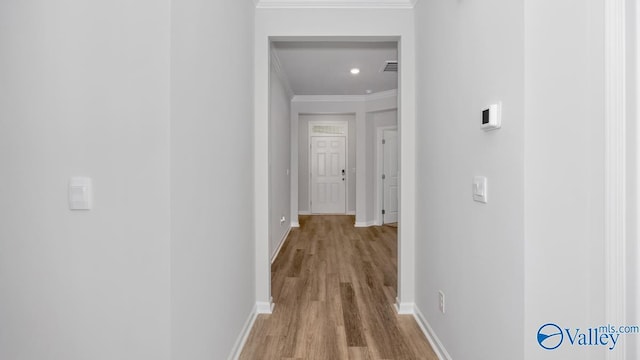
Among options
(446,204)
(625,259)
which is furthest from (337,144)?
(625,259)

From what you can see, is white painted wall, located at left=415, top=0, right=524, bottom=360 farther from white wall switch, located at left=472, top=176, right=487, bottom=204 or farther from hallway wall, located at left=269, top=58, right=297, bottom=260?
hallway wall, located at left=269, top=58, right=297, bottom=260

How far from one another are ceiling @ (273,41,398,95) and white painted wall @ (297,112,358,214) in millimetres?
1251

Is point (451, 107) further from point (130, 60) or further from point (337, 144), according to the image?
point (337, 144)

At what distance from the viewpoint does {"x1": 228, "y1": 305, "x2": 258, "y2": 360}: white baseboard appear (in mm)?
1904

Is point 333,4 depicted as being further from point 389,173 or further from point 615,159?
point 389,173

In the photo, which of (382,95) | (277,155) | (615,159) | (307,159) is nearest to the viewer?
(615,159)

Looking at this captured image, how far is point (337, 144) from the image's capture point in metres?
7.58

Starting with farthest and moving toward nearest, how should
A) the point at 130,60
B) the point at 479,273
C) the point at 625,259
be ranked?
the point at 479,273 → the point at 130,60 → the point at 625,259

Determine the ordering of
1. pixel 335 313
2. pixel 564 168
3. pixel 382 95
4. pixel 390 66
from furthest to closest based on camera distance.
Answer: pixel 382 95 → pixel 390 66 → pixel 335 313 → pixel 564 168

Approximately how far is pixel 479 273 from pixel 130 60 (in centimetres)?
158

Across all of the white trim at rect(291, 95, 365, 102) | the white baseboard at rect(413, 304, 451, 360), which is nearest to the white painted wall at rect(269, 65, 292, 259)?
the white trim at rect(291, 95, 365, 102)

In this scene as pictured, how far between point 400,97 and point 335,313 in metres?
1.67

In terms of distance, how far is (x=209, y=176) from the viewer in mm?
1504

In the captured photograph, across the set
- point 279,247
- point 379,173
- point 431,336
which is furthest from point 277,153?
point 431,336
